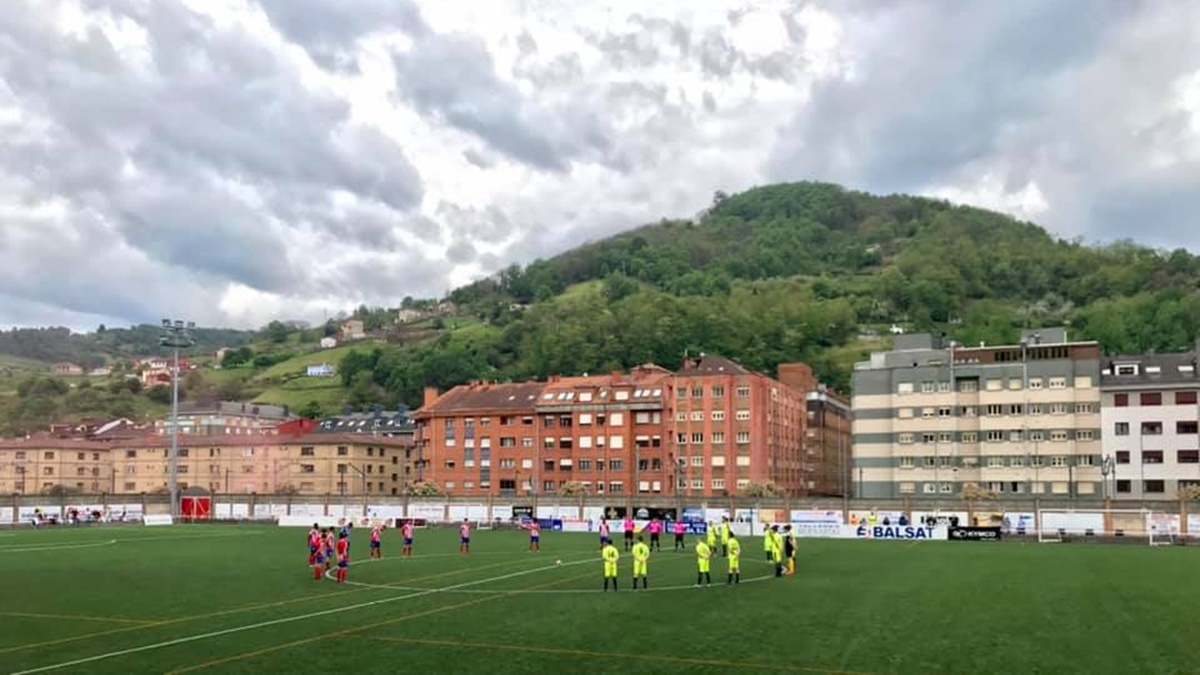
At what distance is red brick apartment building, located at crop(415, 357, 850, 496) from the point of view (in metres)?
128

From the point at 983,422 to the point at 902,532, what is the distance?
4440 cm

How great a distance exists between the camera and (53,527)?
297 feet

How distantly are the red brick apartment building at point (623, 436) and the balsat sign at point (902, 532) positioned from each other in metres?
47.2

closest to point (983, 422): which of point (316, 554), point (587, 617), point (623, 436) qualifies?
point (623, 436)

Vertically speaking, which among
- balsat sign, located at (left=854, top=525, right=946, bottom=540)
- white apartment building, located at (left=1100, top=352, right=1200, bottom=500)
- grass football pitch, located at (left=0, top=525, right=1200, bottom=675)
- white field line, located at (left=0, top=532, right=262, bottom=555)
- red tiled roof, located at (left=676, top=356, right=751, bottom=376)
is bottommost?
balsat sign, located at (left=854, top=525, right=946, bottom=540)

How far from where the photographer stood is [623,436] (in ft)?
434

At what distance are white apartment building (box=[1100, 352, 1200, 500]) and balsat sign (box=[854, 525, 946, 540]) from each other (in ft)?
123

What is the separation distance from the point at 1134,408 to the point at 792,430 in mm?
44686

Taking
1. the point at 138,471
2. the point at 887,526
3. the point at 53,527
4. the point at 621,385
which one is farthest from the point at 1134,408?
the point at 138,471

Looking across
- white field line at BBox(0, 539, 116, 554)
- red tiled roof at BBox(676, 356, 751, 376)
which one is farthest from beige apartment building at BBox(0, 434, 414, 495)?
white field line at BBox(0, 539, 116, 554)

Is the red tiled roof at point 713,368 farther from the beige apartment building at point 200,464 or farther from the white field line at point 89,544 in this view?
the white field line at point 89,544

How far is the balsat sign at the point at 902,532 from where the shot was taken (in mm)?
78562

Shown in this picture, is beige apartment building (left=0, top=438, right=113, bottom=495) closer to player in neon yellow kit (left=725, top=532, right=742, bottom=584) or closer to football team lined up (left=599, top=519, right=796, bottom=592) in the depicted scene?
football team lined up (left=599, top=519, right=796, bottom=592)

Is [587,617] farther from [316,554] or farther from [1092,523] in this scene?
[1092,523]
